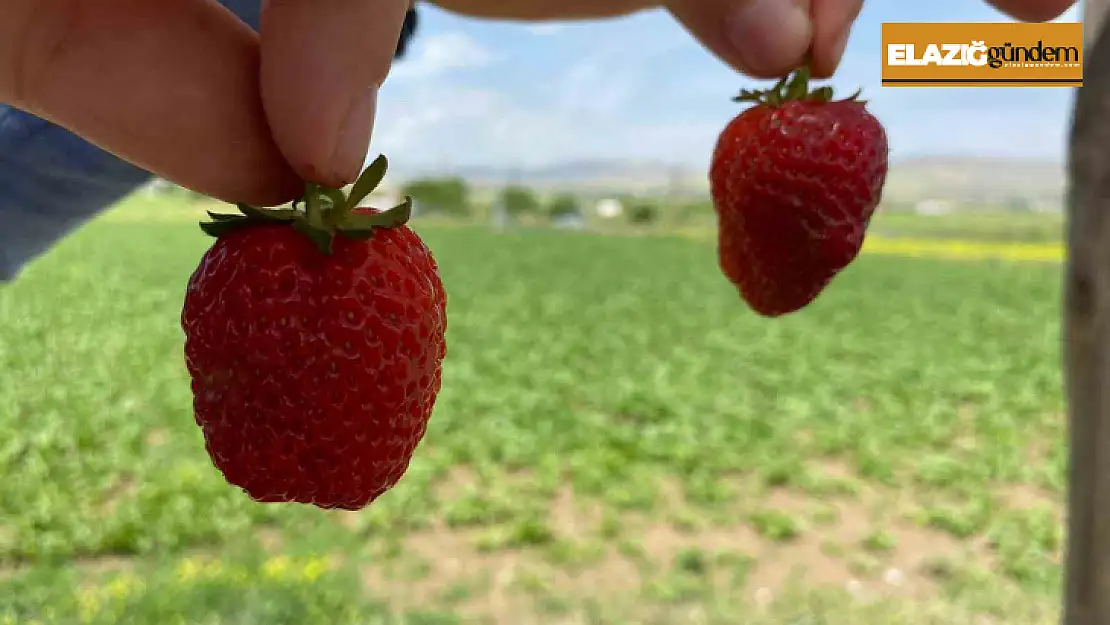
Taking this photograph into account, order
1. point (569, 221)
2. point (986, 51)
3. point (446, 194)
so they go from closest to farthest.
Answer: point (986, 51), point (569, 221), point (446, 194)

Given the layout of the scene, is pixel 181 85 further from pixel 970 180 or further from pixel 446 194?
pixel 970 180

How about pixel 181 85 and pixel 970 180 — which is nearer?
pixel 181 85

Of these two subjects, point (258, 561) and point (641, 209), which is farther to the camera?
point (641, 209)

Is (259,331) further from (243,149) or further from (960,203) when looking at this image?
(960,203)

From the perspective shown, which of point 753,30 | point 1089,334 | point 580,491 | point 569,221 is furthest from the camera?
point 569,221

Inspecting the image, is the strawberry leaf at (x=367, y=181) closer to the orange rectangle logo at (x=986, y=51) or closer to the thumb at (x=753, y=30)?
the thumb at (x=753, y=30)

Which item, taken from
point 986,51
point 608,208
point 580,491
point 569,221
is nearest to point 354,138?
point 986,51

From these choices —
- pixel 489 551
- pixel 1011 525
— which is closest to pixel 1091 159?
pixel 489 551
